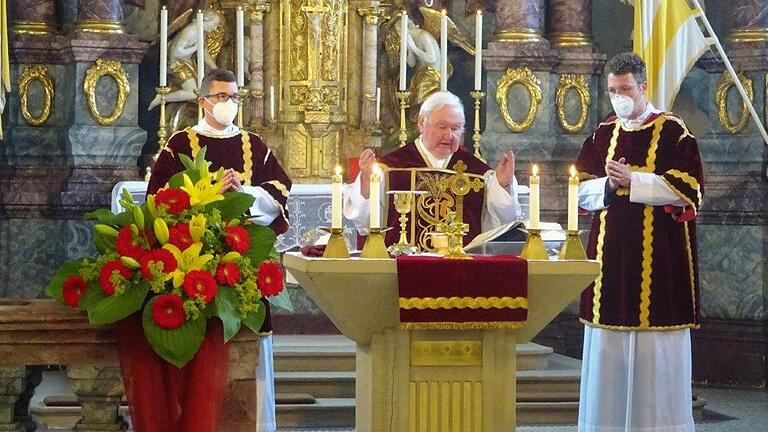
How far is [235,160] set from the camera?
707cm

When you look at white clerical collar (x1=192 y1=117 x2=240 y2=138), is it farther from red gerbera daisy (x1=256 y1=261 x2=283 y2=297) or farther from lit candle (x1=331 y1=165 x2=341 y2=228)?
red gerbera daisy (x1=256 y1=261 x2=283 y2=297)

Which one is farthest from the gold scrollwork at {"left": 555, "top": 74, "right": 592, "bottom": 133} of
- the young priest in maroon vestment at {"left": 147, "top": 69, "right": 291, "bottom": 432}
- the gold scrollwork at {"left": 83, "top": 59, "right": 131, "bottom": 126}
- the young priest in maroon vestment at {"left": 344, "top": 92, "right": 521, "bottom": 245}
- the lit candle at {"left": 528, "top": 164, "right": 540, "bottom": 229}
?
the lit candle at {"left": 528, "top": 164, "right": 540, "bottom": 229}

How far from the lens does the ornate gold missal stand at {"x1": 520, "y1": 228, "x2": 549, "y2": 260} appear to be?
529cm

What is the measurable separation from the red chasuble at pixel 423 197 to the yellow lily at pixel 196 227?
5.78 feet

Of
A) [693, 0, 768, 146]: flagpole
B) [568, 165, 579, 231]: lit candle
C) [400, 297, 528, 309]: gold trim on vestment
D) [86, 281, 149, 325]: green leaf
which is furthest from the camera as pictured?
[693, 0, 768, 146]: flagpole

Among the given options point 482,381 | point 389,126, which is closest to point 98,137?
point 389,126

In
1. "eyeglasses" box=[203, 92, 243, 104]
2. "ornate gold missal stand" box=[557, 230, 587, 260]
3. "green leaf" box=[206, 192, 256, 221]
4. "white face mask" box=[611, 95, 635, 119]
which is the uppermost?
"eyeglasses" box=[203, 92, 243, 104]

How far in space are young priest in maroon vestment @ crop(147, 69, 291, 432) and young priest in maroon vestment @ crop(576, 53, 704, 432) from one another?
1.41m

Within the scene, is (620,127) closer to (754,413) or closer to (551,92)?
(754,413)

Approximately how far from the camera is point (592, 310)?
7141mm

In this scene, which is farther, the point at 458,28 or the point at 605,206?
the point at 458,28

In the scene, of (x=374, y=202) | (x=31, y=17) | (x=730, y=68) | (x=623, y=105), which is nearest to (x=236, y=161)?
(x=623, y=105)

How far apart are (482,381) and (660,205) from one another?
2.05 m

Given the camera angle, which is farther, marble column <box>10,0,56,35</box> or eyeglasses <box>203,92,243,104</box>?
marble column <box>10,0,56,35</box>
